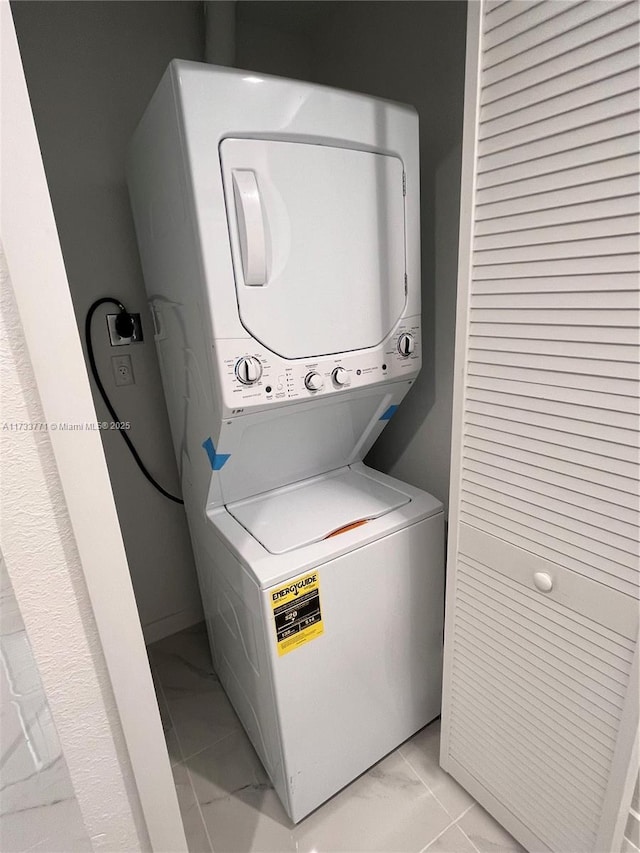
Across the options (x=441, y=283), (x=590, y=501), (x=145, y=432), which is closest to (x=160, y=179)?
(x=441, y=283)

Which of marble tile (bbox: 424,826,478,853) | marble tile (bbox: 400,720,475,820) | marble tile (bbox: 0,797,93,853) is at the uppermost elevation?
marble tile (bbox: 0,797,93,853)

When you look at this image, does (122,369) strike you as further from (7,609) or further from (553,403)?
(553,403)

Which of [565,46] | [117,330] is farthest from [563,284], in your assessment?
[117,330]

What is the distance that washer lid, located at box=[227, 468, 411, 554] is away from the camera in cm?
123

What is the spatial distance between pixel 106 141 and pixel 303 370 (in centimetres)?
112

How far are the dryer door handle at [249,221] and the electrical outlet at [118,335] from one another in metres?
0.87

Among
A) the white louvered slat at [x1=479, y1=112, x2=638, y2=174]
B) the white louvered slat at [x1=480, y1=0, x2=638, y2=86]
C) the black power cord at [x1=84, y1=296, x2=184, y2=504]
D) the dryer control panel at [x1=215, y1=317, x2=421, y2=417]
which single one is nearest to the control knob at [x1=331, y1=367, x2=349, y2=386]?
the dryer control panel at [x1=215, y1=317, x2=421, y2=417]

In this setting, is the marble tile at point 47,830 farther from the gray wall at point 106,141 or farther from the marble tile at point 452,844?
the gray wall at point 106,141

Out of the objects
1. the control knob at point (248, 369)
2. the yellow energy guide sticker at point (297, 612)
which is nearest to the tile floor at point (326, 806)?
the yellow energy guide sticker at point (297, 612)

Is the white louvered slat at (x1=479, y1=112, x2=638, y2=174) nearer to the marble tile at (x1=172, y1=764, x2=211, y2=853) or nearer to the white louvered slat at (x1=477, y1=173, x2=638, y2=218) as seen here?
the white louvered slat at (x1=477, y1=173, x2=638, y2=218)

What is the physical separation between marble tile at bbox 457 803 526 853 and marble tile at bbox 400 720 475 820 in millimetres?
26

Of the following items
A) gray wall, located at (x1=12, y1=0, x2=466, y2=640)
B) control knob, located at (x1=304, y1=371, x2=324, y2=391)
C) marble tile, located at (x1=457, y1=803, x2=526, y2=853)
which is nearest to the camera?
control knob, located at (x1=304, y1=371, x2=324, y2=391)

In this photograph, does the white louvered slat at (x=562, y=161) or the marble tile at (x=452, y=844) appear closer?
the white louvered slat at (x=562, y=161)

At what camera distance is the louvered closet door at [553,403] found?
757 mm
